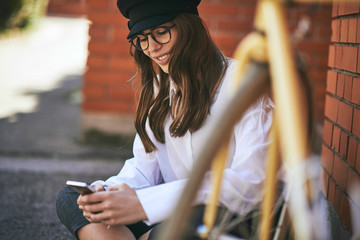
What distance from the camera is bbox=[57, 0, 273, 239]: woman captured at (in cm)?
164

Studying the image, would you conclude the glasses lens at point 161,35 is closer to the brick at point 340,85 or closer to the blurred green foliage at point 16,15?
the brick at point 340,85

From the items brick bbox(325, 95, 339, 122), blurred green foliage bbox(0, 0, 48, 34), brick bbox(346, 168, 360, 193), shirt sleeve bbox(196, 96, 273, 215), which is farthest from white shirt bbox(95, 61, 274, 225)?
blurred green foliage bbox(0, 0, 48, 34)

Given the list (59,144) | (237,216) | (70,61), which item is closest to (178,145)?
(237,216)

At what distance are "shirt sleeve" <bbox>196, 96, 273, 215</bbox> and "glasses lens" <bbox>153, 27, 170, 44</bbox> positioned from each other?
1.61 ft

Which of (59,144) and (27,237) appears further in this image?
(59,144)

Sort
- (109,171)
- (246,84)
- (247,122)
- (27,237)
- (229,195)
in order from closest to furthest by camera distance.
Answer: (246,84), (229,195), (247,122), (27,237), (109,171)

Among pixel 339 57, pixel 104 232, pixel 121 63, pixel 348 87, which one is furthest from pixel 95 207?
pixel 121 63

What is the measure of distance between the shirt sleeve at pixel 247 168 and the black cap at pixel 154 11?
0.51 m

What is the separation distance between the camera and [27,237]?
276 cm

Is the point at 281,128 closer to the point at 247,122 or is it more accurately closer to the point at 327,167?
the point at 247,122

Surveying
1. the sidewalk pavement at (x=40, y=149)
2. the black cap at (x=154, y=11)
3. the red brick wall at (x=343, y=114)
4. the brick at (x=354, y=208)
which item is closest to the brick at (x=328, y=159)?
the red brick wall at (x=343, y=114)

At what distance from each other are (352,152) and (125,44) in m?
3.22

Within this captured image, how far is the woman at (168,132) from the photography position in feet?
5.38

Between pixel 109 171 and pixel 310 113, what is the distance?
124 inches
